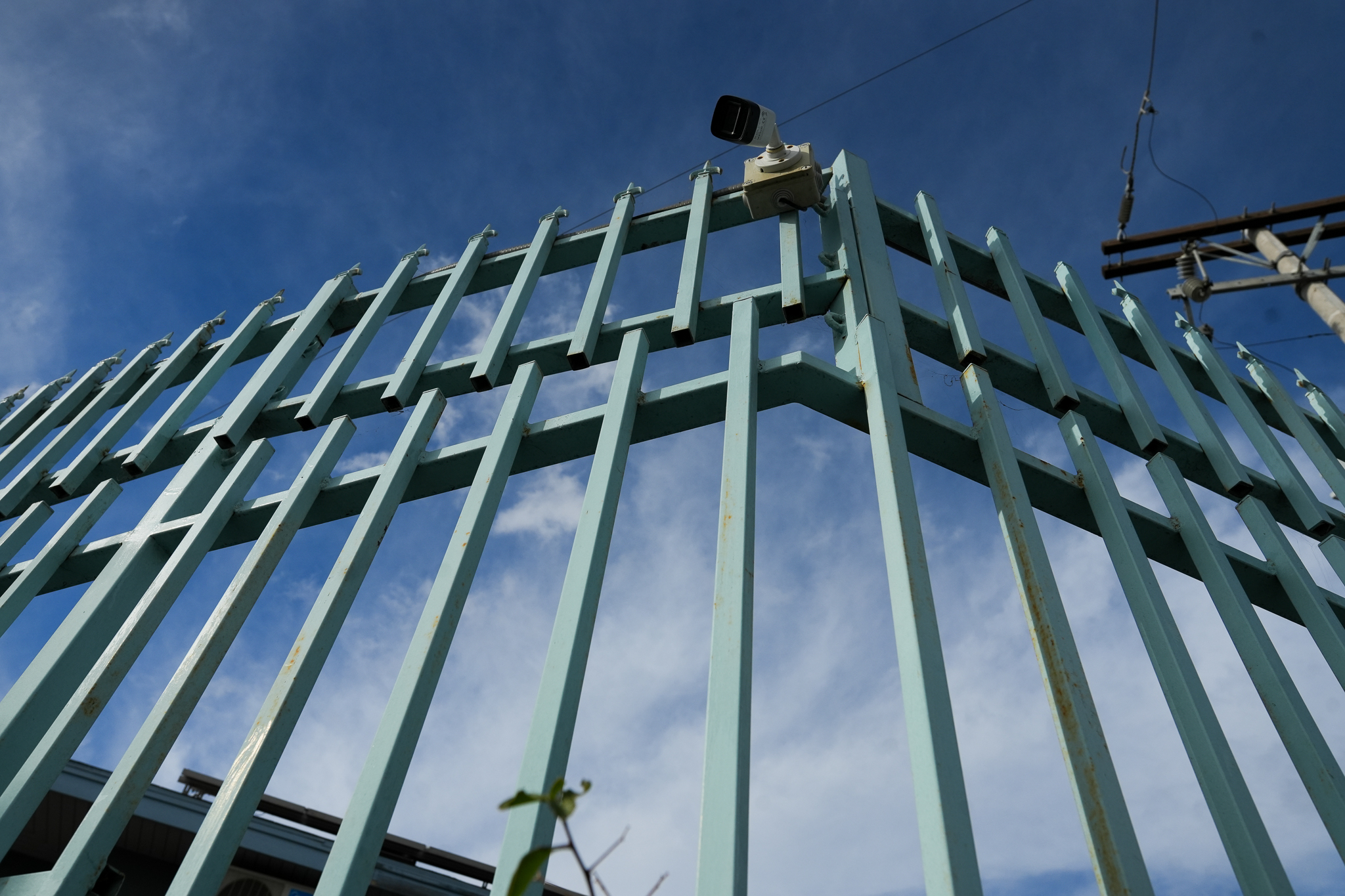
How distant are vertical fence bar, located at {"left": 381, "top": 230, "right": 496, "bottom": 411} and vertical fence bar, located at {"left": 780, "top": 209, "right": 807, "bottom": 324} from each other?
4.72 feet

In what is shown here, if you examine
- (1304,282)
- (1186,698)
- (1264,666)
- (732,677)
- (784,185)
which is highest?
(1304,282)

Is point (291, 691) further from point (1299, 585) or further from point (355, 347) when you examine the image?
point (1299, 585)

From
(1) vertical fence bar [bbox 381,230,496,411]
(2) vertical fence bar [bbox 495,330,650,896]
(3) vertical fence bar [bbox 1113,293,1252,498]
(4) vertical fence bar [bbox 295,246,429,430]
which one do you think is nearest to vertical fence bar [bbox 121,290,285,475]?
(4) vertical fence bar [bbox 295,246,429,430]

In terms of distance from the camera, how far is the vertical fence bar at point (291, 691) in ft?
6.19

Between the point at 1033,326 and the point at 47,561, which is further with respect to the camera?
the point at 1033,326

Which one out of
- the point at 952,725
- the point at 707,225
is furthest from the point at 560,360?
the point at 952,725

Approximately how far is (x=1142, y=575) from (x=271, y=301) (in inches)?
174

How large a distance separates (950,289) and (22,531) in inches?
156

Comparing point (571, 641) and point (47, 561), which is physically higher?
point (47, 561)

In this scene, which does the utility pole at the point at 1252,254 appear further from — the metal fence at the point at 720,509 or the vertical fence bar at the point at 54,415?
the vertical fence bar at the point at 54,415

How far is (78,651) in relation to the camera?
2.61 m

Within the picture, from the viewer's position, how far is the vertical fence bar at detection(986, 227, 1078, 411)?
9.80 feet

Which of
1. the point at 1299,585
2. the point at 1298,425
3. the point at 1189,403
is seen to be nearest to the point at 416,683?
the point at 1299,585

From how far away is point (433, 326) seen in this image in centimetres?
360
